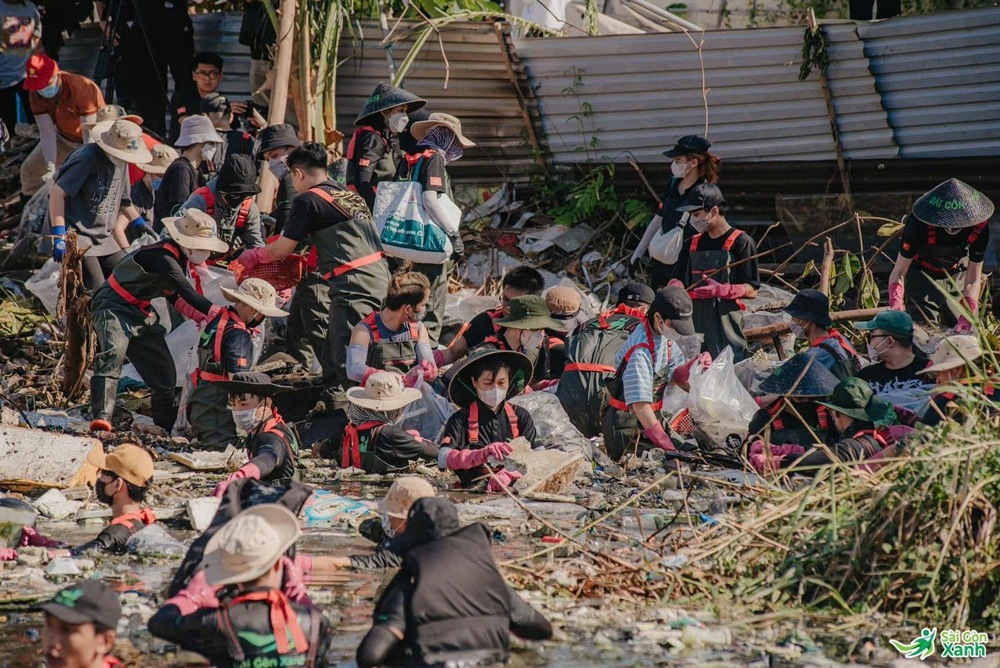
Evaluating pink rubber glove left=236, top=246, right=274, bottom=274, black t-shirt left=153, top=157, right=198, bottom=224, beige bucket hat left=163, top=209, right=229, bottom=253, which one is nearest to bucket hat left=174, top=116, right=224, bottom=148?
black t-shirt left=153, top=157, right=198, bottom=224

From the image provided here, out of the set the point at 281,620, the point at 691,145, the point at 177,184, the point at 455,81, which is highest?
the point at 455,81

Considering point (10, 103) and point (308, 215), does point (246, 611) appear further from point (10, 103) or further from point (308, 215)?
point (10, 103)

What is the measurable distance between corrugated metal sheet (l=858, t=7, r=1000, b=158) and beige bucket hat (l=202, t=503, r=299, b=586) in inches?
333

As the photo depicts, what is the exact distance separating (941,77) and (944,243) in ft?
8.21

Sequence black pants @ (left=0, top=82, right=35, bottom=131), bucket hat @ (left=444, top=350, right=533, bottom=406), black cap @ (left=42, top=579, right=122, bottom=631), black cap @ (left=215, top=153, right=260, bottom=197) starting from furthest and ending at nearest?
black pants @ (left=0, top=82, right=35, bottom=131), black cap @ (left=215, top=153, right=260, bottom=197), bucket hat @ (left=444, top=350, right=533, bottom=406), black cap @ (left=42, top=579, right=122, bottom=631)

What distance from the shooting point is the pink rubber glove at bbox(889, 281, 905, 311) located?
9281mm

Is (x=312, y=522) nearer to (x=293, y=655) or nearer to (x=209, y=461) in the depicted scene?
(x=209, y=461)

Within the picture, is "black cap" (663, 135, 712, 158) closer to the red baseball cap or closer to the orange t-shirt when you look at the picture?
the orange t-shirt

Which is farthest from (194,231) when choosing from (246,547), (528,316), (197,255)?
(246,547)

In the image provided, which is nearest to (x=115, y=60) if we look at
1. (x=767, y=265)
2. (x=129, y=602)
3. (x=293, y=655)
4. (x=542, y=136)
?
(x=542, y=136)

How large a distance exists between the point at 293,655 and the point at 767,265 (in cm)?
825

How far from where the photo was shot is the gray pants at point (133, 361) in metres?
8.89

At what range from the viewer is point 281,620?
4.48 meters

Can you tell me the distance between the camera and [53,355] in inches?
411
